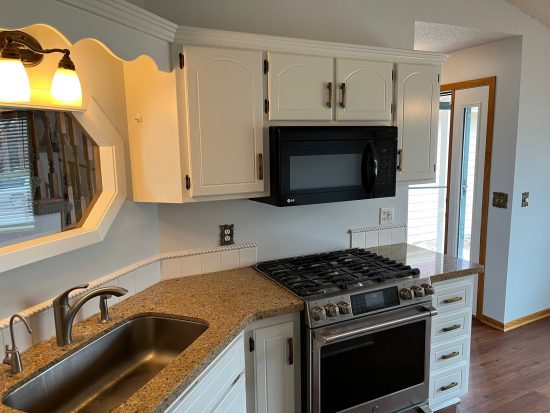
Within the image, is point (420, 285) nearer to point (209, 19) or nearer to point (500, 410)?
point (500, 410)

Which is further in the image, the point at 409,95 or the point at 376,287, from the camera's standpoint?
the point at 409,95

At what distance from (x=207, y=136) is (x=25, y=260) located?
0.90 meters

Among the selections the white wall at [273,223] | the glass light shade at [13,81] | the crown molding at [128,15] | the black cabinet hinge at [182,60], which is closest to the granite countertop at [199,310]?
the white wall at [273,223]

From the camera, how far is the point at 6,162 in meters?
1.44

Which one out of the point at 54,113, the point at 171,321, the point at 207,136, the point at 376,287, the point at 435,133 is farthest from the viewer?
the point at 435,133

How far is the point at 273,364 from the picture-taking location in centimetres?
190

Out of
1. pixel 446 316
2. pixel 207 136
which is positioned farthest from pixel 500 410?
pixel 207 136

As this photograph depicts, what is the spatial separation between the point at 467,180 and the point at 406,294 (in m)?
2.08

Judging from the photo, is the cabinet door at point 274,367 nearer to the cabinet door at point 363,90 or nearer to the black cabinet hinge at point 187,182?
the black cabinet hinge at point 187,182

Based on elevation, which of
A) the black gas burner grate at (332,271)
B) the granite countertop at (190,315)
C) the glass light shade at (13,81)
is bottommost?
the granite countertop at (190,315)

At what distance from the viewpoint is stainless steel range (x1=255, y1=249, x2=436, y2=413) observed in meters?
1.91

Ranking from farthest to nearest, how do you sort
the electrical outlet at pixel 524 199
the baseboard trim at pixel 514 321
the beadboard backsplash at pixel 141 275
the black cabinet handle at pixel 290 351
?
the baseboard trim at pixel 514 321 → the electrical outlet at pixel 524 199 → the black cabinet handle at pixel 290 351 → the beadboard backsplash at pixel 141 275

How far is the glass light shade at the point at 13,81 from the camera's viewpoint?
1.26 meters

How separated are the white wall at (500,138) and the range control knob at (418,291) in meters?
1.65
